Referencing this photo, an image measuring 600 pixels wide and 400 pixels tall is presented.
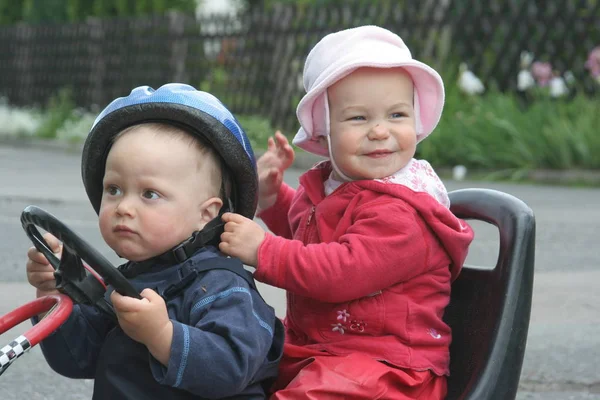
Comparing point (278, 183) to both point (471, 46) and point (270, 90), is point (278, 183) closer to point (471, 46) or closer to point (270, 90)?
point (471, 46)

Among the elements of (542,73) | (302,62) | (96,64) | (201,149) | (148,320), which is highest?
(201,149)

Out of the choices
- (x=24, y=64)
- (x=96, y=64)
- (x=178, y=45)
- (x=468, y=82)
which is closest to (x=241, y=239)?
(x=468, y=82)

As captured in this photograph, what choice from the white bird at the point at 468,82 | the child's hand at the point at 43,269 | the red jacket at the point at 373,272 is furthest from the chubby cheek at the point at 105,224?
the white bird at the point at 468,82

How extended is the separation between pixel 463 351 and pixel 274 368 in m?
0.43

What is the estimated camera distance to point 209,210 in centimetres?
208

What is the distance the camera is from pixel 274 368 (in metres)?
2.12

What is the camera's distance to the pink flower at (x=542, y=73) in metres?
10.9

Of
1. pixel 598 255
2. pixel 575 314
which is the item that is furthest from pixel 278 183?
pixel 598 255

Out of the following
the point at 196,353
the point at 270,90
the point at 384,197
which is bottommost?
the point at 270,90

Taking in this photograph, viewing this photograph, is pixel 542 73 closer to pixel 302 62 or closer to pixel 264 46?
pixel 302 62

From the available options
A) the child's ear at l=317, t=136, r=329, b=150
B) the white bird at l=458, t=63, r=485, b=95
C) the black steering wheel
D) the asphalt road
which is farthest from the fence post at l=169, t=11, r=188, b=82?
the black steering wheel

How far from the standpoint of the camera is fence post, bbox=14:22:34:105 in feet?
64.3

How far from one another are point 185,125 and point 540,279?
3.24 meters

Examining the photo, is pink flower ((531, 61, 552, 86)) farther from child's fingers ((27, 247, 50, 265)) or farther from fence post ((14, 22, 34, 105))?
fence post ((14, 22, 34, 105))
